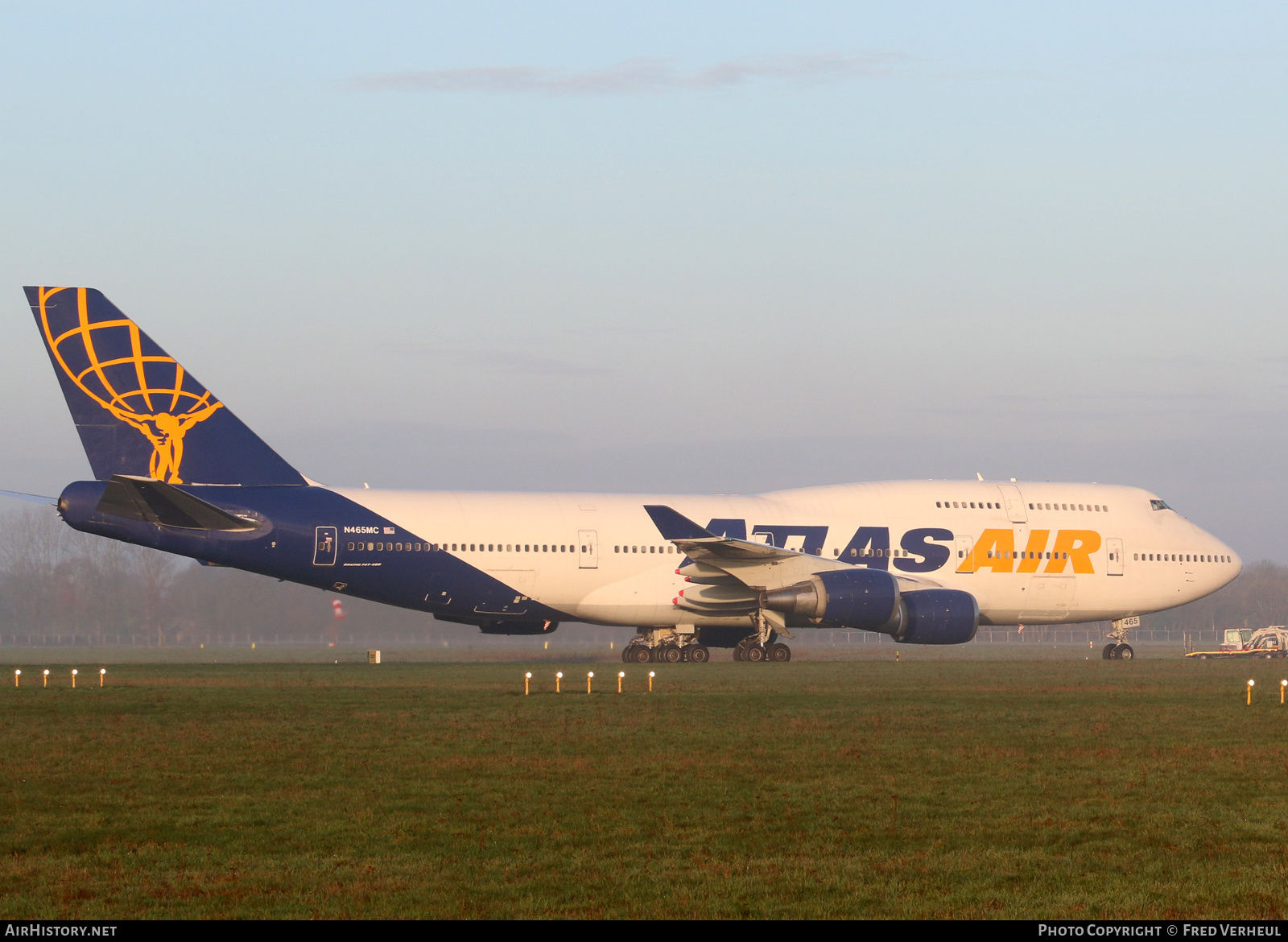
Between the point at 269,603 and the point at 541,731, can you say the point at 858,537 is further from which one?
the point at 269,603

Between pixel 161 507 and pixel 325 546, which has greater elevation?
pixel 161 507

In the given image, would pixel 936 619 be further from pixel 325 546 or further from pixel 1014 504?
pixel 325 546

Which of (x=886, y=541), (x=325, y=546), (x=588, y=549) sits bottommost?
(x=325, y=546)

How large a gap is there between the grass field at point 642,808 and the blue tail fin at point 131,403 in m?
10.4

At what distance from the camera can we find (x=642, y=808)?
12688 mm

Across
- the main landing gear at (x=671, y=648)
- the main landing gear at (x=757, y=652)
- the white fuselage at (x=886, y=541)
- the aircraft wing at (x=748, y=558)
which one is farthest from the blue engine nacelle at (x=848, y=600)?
the main landing gear at (x=671, y=648)

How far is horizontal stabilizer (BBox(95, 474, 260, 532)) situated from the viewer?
31.4m

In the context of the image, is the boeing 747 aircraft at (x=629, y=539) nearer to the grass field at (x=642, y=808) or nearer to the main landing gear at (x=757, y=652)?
the main landing gear at (x=757, y=652)

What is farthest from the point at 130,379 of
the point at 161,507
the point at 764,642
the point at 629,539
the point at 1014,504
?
the point at 1014,504

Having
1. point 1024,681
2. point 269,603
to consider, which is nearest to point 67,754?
point 1024,681

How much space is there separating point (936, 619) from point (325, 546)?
50.1 feet

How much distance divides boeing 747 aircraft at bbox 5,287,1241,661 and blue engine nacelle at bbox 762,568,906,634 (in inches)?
2.2

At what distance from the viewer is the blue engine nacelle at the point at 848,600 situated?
35.3 metres

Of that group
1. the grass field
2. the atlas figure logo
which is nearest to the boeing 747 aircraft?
the atlas figure logo
